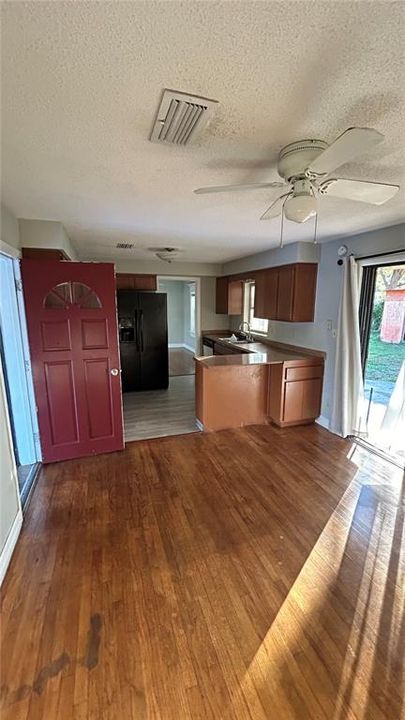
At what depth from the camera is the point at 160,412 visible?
4.50 metres

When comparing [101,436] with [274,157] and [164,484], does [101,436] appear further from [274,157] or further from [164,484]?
[274,157]

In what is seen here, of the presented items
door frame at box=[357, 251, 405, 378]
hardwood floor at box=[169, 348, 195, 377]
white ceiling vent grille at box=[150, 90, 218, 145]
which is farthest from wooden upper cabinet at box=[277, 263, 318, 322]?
hardwood floor at box=[169, 348, 195, 377]

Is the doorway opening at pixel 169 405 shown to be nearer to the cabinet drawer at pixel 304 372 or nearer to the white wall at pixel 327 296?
the cabinet drawer at pixel 304 372

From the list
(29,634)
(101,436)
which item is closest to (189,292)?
(101,436)

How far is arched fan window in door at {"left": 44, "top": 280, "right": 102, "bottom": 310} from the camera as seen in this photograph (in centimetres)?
288

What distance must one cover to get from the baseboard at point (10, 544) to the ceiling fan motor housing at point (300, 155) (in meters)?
2.71

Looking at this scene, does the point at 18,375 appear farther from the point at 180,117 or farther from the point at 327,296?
the point at 327,296

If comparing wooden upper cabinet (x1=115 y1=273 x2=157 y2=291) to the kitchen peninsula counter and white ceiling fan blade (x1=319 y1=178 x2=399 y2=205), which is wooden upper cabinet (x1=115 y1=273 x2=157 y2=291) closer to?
the kitchen peninsula counter

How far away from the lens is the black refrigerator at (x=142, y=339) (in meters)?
5.32

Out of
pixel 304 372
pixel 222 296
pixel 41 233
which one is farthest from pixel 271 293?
pixel 41 233

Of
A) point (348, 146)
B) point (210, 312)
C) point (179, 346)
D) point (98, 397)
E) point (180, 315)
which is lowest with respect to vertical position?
point (179, 346)

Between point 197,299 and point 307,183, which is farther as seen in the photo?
point 197,299

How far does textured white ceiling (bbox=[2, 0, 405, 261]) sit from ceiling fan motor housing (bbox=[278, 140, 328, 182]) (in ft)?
0.13

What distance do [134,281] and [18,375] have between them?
3.25 metres
